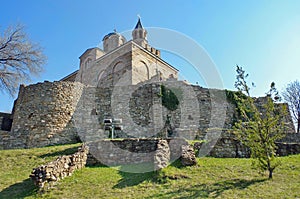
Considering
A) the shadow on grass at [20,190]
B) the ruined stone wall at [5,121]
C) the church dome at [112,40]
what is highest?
the church dome at [112,40]

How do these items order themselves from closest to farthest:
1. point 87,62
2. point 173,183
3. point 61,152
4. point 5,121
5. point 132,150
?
point 173,183
point 132,150
point 61,152
point 5,121
point 87,62

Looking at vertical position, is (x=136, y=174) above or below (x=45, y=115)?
below

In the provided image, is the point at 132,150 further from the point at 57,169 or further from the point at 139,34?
the point at 139,34

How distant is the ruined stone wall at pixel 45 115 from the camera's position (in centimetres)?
1494

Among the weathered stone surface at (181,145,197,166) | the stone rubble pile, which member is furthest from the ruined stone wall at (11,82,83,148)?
the weathered stone surface at (181,145,197,166)

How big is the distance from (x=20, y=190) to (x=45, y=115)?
26.1 feet

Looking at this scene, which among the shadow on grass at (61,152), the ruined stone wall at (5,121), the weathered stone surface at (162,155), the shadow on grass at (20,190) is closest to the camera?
the shadow on grass at (20,190)

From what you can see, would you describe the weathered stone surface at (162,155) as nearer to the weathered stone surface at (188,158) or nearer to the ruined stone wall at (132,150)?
the ruined stone wall at (132,150)

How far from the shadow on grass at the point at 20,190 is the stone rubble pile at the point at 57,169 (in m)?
0.25

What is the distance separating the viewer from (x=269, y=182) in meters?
7.78

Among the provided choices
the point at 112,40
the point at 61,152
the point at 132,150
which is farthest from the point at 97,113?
the point at 112,40

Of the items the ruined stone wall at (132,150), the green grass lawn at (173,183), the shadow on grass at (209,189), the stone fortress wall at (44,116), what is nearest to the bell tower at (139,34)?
the stone fortress wall at (44,116)

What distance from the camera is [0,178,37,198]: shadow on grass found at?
7.59 m

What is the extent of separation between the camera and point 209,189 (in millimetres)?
7367
